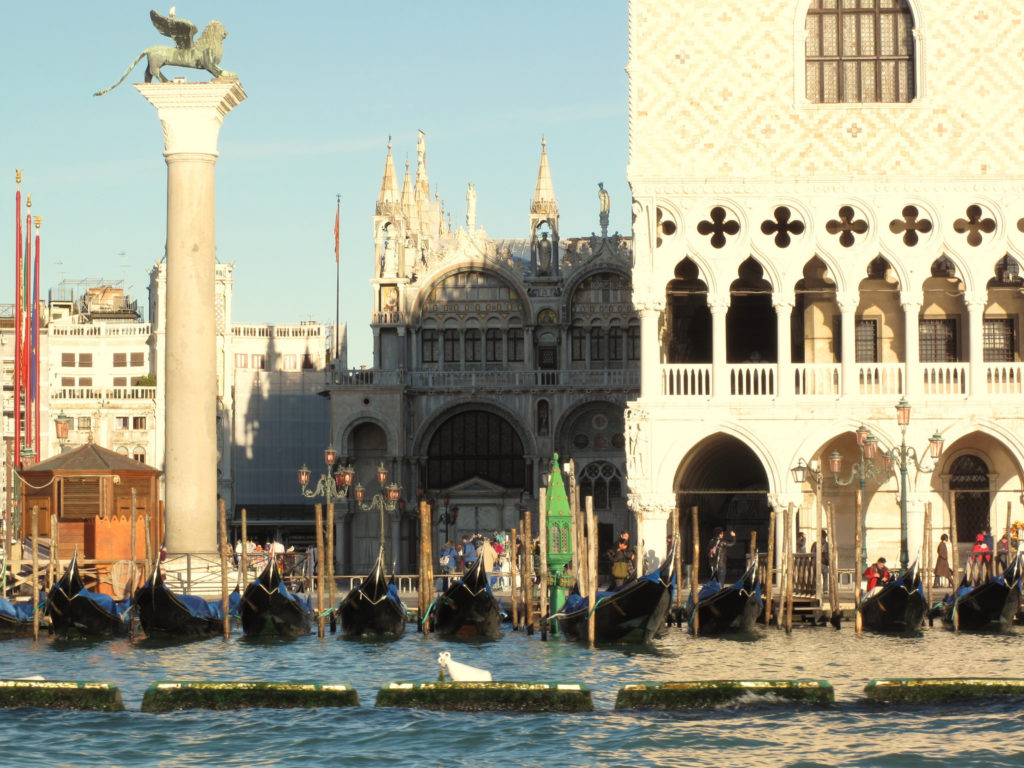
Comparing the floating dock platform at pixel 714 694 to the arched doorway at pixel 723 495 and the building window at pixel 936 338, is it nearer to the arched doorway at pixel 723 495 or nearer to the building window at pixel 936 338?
the arched doorway at pixel 723 495

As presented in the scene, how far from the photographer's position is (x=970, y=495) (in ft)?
104

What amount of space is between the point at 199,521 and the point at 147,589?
102 inches

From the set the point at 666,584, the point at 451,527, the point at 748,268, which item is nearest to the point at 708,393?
the point at 748,268

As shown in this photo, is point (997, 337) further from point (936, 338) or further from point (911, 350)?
point (911, 350)

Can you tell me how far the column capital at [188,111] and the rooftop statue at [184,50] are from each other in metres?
0.25

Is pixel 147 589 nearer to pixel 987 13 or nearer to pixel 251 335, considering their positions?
pixel 987 13

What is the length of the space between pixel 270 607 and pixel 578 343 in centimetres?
1545

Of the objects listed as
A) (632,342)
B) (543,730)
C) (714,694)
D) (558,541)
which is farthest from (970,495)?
(543,730)

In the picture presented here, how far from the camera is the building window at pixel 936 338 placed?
31984 mm

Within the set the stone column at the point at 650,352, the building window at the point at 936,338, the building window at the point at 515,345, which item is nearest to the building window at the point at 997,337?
the building window at the point at 936,338

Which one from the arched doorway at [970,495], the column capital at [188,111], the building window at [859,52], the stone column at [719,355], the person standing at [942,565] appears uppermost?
the building window at [859,52]

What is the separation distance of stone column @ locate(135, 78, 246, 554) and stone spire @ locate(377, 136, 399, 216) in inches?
512

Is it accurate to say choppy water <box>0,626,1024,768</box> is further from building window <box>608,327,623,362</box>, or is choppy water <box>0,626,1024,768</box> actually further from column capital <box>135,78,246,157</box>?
building window <box>608,327,623,362</box>

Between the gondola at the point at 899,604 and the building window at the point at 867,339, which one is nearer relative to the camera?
the gondola at the point at 899,604
